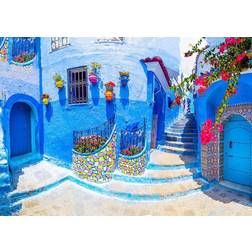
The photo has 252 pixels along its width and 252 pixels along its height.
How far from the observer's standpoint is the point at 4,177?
2.41 meters

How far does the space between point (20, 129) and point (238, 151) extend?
13.0 ft

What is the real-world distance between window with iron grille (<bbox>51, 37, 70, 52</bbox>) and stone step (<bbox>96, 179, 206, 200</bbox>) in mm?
2231

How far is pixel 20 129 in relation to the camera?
2785mm

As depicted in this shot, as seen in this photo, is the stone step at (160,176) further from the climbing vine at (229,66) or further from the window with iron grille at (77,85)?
the window with iron grille at (77,85)

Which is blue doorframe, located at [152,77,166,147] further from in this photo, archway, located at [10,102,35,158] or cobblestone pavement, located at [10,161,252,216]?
archway, located at [10,102,35,158]

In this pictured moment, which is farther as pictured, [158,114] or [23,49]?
[158,114]

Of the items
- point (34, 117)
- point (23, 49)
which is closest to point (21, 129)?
point (34, 117)

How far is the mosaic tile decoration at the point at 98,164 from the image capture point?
278 cm

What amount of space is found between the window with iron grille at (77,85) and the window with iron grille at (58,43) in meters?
0.36

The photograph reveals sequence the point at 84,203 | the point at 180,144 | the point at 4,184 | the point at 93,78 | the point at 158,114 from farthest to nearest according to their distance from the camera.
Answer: the point at 180,144
the point at 158,114
the point at 93,78
the point at 84,203
the point at 4,184

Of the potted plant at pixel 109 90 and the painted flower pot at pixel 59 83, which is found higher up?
the painted flower pot at pixel 59 83

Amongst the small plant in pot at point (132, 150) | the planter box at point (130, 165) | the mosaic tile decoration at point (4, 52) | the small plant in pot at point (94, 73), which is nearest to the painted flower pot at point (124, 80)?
the small plant in pot at point (94, 73)

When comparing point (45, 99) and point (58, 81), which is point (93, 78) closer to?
point (58, 81)

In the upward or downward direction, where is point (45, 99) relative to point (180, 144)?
upward
